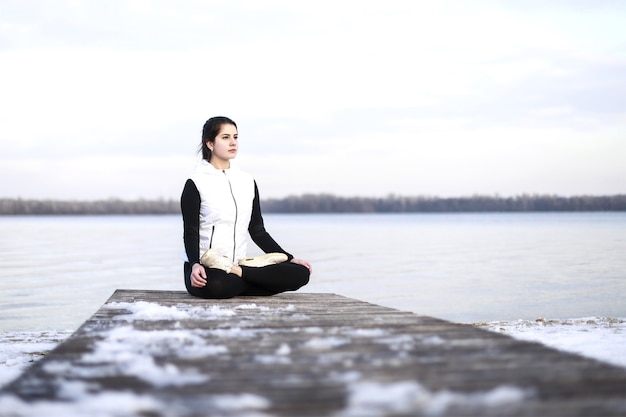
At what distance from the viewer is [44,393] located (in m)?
2.30

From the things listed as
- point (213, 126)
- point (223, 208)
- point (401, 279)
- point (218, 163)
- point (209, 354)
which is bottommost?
point (401, 279)

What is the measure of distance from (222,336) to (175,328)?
42cm

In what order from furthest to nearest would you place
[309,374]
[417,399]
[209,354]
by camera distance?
1. [209,354]
2. [309,374]
3. [417,399]

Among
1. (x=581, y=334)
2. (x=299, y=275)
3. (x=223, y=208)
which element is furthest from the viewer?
(x=581, y=334)

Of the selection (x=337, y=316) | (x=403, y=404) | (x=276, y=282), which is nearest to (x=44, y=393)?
(x=403, y=404)

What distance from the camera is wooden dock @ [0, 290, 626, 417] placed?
83.7 inches

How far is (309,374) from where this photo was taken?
8.21 ft

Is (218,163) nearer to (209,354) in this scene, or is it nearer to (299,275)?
(299,275)

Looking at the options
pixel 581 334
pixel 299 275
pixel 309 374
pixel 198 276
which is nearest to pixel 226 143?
pixel 198 276

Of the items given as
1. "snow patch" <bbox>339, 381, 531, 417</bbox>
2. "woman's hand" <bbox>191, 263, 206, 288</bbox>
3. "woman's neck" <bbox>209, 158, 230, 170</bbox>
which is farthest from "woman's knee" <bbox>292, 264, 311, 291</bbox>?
"snow patch" <bbox>339, 381, 531, 417</bbox>

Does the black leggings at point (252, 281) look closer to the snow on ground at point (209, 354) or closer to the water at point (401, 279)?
the snow on ground at point (209, 354)

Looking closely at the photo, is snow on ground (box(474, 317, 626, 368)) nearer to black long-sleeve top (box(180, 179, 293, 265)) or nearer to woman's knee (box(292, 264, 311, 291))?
woman's knee (box(292, 264, 311, 291))

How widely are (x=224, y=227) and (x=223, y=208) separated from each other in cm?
16

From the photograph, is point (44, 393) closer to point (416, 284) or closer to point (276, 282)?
point (276, 282)
